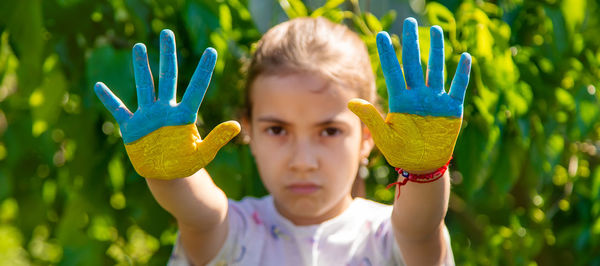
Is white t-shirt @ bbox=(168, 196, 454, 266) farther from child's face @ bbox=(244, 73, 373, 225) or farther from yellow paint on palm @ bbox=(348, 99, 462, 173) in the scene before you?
yellow paint on palm @ bbox=(348, 99, 462, 173)

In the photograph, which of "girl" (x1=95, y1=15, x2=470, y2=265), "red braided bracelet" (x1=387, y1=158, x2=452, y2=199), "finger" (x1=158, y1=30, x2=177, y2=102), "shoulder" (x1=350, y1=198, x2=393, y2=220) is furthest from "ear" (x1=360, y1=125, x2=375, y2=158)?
"finger" (x1=158, y1=30, x2=177, y2=102)

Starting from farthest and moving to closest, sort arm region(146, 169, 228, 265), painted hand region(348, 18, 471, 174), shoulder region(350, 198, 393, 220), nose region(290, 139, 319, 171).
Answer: shoulder region(350, 198, 393, 220), nose region(290, 139, 319, 171), arm region(146, 169, 228, 265), painted hand region(348, 18, 471, 174)

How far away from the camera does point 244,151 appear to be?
5.55 ft

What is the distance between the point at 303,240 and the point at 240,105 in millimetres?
385

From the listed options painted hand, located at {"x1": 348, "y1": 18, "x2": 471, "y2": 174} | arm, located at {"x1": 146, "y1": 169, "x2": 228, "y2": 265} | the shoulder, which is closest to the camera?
painted hand, located at {"x1": 348, "y1": 18, "x2": 471, "y2": 174}

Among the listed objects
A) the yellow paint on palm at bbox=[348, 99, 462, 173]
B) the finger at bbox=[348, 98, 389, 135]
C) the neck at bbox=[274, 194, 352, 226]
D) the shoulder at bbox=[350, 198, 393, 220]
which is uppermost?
the finger at bbox=[348, 98, 389, 135]

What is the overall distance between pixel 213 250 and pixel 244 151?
1.20 ft

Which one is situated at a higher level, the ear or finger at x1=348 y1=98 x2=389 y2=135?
finger at x1=348 y1=98 x2=389 y2=135

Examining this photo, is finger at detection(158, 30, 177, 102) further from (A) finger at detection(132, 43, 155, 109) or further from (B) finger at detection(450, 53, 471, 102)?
(B) finger at detection(450, 53, 471, 102)

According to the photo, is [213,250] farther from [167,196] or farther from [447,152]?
[447,152]

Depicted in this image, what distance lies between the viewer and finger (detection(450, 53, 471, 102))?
1.06 meters

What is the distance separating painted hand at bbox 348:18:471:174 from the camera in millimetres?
1047

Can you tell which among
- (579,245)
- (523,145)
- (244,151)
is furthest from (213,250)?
(579,245)

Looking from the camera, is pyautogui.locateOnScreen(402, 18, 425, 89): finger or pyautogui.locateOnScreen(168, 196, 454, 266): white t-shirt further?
pyautogui.locateOnScreen(168, 196, 454, 266): white t-shirt
